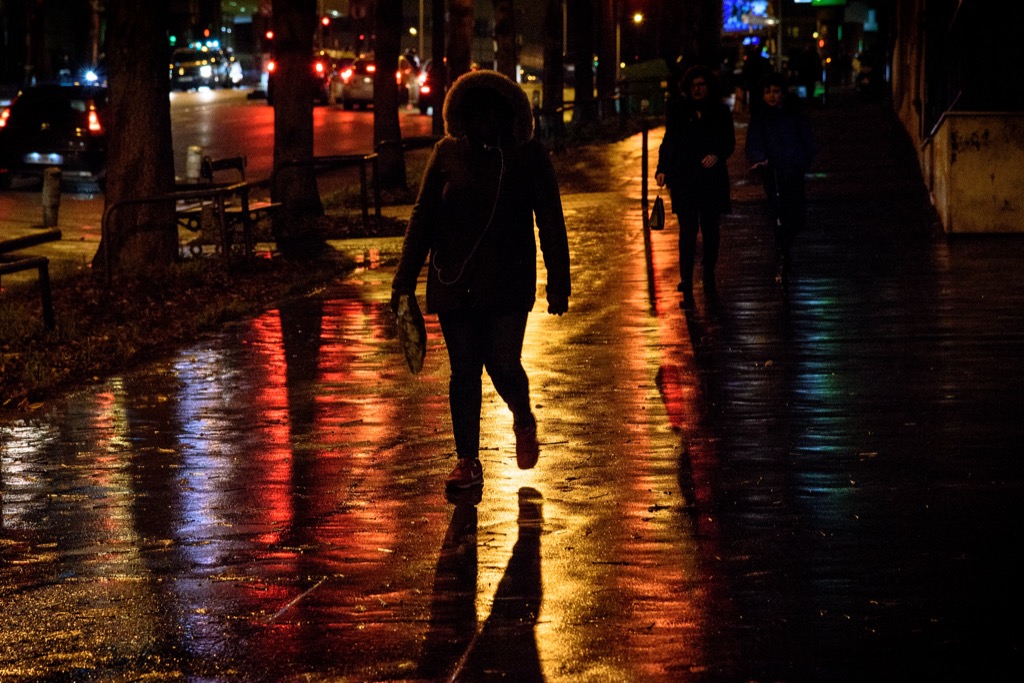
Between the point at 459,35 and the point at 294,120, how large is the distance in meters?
10.7

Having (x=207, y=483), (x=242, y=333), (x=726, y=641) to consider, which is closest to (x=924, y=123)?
(x=242, y=333)

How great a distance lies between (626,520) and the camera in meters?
7.36

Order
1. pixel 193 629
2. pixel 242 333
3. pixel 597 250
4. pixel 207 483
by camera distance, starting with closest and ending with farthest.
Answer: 1. pixel 193 629
2. pixel 207 483
3. pixel 242 333
4. pixel 597 250

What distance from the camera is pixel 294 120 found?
21.0m

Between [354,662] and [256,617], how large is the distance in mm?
640

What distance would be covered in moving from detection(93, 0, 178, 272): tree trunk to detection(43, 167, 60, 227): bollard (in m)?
5.44

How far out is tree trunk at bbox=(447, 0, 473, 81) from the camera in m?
31.0

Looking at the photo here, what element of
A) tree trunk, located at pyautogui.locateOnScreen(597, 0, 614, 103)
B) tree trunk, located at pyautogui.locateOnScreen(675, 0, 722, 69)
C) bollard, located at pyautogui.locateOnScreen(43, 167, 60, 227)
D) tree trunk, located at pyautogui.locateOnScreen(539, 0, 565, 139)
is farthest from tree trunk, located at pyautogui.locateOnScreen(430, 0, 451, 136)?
bollard, located at pyautogui.locateOnScreen(43, 167, 60, 227)

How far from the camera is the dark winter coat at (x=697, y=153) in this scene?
13.8m

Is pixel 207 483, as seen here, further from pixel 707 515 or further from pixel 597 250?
pixel 597 250

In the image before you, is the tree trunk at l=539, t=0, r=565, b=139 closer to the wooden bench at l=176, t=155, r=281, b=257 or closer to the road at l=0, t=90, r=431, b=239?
the road at l=0, t=90, r=431, b=239

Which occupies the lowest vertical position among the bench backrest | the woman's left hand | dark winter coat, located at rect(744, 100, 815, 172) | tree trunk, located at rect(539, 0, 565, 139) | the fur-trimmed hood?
the woman's left hand

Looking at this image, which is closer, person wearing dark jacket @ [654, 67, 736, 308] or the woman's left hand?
the woman's left hand

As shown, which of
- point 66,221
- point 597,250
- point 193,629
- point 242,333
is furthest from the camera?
point 66,221
